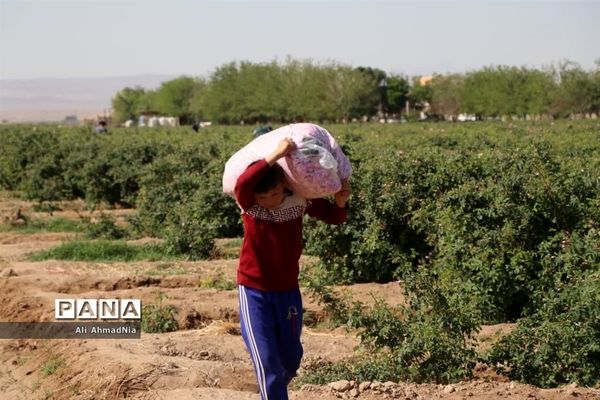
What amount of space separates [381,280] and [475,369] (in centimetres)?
434

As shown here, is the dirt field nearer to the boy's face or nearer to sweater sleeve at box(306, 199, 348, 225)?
sweater sleeve at box(306, 199, 348, 225)

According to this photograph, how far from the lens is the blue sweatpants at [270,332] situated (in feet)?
17.1

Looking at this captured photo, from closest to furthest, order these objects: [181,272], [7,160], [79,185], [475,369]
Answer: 1. [475,369]
2. [181,272]
3. [79,185]
4. [7,160]

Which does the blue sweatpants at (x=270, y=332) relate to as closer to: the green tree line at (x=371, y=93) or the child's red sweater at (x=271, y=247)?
the child's red sweater at (x=271, y=247)

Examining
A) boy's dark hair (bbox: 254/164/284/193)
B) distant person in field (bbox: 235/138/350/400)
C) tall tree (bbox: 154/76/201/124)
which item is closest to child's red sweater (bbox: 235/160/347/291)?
distant person in field (bbox: 235/138/350/400)

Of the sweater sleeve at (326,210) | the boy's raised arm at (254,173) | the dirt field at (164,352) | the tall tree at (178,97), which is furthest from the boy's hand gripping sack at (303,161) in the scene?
the tall tree at (178,97)

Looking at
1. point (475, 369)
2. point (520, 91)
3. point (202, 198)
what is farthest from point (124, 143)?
point (520, 91)

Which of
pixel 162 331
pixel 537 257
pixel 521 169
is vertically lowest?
pixel 162 331

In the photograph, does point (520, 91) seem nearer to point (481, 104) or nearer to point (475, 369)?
point (481, 104)

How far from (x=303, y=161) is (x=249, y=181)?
0.31 m

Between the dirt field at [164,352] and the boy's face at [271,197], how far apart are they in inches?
67.0

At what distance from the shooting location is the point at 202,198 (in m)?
14.8

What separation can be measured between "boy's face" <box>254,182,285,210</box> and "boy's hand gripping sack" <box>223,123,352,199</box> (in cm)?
9

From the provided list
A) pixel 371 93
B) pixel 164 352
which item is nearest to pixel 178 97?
pixel 371 93
